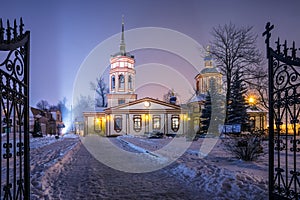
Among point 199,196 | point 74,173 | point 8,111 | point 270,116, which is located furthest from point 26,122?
point 74,173

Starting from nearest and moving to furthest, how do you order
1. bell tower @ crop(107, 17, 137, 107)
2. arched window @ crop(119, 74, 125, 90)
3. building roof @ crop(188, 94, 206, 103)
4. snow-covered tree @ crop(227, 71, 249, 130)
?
snow-covered tree @ crop(227, 71, 249, 130)
building roof @ crop(188, 94, 206, 103)
bell tower @ crop(107, 17, 137, 107)
arched window @ crop(119, 74, 125, 90)

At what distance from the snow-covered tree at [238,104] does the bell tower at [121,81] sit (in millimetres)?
24432

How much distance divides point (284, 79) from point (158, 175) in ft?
16.3

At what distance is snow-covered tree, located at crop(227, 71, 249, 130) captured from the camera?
88.6 ft

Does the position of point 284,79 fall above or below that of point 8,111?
above

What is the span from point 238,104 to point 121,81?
86.1 ft

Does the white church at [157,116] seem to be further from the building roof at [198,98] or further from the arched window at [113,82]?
the arched window at [113,82]

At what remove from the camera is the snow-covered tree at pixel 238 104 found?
27000 millimetres

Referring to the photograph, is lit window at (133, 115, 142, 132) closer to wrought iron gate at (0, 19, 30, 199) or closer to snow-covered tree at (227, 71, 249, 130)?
snow-covered tree at (227, 71, 249, 130)

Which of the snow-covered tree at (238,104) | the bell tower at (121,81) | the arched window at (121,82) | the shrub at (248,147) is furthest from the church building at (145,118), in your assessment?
the shrub at (248,147)

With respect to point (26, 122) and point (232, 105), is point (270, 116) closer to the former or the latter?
point (26, 122)

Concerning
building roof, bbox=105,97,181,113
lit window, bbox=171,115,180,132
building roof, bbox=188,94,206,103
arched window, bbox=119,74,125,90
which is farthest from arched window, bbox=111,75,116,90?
building roof, bbox=188,94,206,103

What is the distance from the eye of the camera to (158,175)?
888 centimetres

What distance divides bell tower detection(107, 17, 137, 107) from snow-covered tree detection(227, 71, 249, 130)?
2443 cm
